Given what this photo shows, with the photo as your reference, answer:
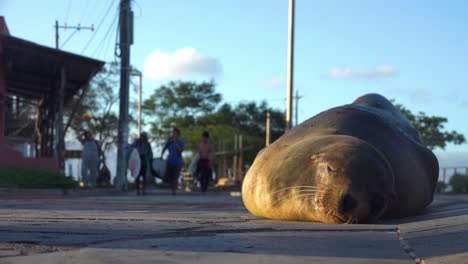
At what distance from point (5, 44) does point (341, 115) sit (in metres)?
11.4

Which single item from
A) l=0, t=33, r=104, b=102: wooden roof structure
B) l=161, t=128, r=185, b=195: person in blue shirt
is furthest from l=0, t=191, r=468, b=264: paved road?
l=0, t=33, r=104, b=102: wooden roof structure

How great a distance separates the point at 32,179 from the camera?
14.3 metres

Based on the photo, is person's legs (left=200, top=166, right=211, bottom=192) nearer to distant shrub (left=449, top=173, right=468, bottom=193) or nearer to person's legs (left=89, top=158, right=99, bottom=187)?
person's legs (left=89, top=158, right=99, bottom=187)

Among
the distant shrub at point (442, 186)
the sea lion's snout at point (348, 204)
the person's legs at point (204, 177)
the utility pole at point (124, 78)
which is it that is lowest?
the distant shrub at point (442, 186)

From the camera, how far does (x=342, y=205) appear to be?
5.25 m

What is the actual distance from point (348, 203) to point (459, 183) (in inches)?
719

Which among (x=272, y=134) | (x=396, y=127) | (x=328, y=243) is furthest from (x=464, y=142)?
(x=328, y=243)

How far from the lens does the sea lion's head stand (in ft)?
17.3

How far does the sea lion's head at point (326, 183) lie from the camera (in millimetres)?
5285

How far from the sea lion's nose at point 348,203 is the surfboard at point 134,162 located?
9.89m

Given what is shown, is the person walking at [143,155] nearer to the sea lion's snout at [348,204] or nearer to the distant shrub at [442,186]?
the sea lion's snout at [348,204]

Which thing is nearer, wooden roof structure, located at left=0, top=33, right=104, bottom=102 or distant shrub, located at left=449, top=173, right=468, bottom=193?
wooden roof structure, located at left=0, top=33, right=104, bottom=102

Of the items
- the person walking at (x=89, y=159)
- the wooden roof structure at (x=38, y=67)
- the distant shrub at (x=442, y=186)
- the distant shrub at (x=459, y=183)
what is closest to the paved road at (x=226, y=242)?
the wooden roof structure at (x=38, y=67)

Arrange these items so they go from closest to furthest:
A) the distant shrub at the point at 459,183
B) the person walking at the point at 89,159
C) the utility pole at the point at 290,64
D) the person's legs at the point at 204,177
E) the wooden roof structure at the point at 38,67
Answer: the wooden roof structure at the point at 38,67 → the person's legs at the point at 204,177 → the person walking at the point at 89,159 → the utility pole at the point at 290,64 → the distant shrub at the point at 459,183
